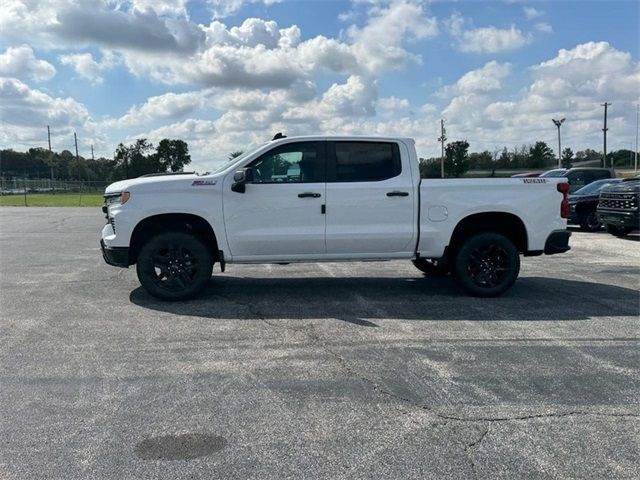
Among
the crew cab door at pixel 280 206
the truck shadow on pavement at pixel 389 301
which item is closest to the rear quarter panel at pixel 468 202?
the truck shadow on pavement at pixel 389 301

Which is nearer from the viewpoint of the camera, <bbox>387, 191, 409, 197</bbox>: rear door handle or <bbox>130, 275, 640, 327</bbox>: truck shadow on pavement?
<bbox>130, 275, 640, 327</bbox>: truck shadow on pavement

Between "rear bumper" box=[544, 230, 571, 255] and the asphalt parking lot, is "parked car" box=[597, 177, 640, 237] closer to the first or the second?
the asphalt parking lot

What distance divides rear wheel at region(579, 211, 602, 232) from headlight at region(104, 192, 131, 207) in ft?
45.4

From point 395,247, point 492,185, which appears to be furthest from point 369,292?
point 492,185

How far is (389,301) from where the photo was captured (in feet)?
22.8

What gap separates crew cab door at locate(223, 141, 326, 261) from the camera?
6.79 metres

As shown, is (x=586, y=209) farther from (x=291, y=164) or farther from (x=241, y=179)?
(x=241, y=179)

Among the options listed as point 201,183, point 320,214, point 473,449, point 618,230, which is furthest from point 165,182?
point 618,230

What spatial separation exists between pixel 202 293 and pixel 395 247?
105 inches

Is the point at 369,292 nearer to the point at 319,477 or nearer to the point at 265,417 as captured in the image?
the point at 265,417

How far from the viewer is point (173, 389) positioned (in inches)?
162

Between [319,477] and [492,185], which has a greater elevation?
[492,185]

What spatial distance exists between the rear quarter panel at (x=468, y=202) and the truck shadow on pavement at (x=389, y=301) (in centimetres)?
82

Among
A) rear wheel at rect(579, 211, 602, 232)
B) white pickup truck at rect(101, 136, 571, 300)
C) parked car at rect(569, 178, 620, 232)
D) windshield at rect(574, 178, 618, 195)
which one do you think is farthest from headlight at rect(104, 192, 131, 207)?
windshield at rect(574, 178, 618, 195)
